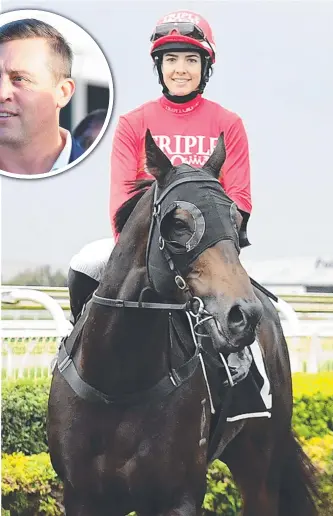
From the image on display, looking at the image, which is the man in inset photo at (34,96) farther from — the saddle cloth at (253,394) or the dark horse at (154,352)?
the saddle cloth at (253,394)

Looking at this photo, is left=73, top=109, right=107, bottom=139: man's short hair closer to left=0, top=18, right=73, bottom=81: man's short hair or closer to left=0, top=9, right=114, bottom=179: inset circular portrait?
left=0, top=9, right=114, bottom=179: inset circular portrait

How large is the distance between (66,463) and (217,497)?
5.92 ft

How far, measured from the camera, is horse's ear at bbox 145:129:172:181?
236cm

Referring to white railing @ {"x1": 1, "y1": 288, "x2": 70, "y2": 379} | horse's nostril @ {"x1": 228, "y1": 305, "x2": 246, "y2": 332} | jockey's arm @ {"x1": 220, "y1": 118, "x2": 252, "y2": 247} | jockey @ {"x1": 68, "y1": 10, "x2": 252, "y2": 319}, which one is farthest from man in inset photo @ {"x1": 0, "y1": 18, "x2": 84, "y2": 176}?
horse's nostril @ {"x1": 228, "y1": 305, "x2": 246, "y2": 332}

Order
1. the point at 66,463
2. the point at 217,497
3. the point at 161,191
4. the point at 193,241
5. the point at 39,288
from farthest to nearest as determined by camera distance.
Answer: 1. the point at 39,288
2. the point at 217,497
3. the point at 66,463
4. the point at 161,191
5. the point at 193,241

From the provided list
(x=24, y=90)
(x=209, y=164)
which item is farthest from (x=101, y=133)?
(x=209, y=164)

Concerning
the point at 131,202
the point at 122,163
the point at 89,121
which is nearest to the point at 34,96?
the point at 89,121

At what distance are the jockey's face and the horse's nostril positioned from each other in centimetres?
122

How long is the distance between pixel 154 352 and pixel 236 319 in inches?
18.9

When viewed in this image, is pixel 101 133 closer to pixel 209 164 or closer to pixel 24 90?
pixel 24 90

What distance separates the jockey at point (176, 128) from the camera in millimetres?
2869

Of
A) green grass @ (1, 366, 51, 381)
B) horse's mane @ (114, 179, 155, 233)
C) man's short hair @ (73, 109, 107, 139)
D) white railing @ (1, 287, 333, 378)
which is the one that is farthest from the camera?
green grass @ (1, 366, 51, 381)

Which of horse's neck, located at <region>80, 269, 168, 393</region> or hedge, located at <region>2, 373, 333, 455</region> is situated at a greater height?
horse's neck, located at <region>80, 269, 168, 393</region>

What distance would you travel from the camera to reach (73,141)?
3.81 meters
